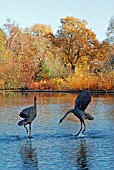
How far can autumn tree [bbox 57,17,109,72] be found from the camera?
194 feet

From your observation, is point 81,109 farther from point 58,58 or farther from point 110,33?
point 110,33

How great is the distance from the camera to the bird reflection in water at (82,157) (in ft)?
28.1

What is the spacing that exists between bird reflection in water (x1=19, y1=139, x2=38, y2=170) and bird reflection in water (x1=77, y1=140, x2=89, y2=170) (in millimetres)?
885

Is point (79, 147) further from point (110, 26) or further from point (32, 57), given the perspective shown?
point (110, 26)

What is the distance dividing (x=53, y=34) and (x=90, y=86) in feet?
74.1

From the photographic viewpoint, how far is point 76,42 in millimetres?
58938

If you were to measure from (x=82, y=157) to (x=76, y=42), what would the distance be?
164ft

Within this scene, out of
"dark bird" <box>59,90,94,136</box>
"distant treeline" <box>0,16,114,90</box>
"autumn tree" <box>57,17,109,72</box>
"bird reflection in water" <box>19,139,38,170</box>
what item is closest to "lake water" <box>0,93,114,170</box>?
"bird reflection in water" <box>19,139,38,170</box>

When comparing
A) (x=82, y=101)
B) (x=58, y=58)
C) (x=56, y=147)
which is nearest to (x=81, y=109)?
(x=82, y=101)

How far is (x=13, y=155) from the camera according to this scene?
964cm

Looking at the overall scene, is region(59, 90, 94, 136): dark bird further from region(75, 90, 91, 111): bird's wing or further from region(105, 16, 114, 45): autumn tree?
region(105, 16, 114, 45): autumn tree

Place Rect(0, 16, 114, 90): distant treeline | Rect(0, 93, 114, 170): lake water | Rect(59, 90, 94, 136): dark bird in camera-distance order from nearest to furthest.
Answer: Rect(0, 93, 114, 170): lake water → Rect(59, 90, 94, 136): dark bird → Rect(0, 16, 114, 90): distant treeline

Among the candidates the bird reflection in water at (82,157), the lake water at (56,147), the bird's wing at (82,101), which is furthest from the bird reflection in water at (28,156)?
the bird's wing at (82,101)

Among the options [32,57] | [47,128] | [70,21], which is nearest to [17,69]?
[32,57]
